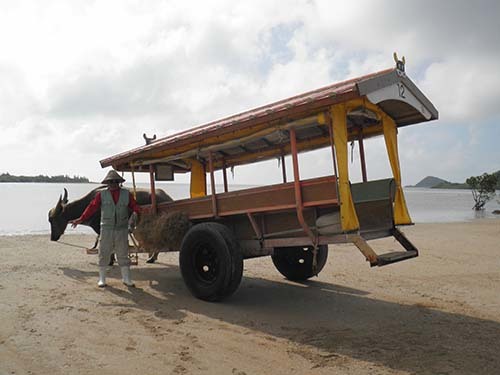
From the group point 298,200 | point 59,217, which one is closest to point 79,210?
point 59,217

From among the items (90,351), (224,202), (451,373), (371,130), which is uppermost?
(371,130)

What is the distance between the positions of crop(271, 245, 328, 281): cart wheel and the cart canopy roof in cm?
164

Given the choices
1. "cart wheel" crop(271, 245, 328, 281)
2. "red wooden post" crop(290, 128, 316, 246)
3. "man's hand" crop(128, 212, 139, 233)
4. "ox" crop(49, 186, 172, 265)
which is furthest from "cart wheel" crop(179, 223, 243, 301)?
"ox" crop(49, 186, 172, 265)

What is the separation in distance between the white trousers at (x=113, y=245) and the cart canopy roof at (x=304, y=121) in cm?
127

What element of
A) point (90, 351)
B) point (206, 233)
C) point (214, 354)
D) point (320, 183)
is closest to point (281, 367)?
point (214, 354)

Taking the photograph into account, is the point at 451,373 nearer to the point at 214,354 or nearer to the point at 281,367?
the point at 281,367

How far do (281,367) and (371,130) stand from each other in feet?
11.9

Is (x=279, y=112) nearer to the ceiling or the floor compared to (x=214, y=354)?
nearer to the ceiling

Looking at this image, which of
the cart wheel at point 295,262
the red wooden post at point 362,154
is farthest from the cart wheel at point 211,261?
the red wooden post at point 362,154

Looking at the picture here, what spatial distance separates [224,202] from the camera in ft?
19.5

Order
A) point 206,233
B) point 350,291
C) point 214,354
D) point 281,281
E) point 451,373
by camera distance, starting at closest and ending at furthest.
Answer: point 451,373 → point 214,354 → point 206,233 → point 350,291 → point 281,281

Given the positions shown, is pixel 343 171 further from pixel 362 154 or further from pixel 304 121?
pixel 362 154

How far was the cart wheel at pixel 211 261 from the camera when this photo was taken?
543 centimetres

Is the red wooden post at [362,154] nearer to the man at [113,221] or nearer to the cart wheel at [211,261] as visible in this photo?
the cart wheel at [211,261]
